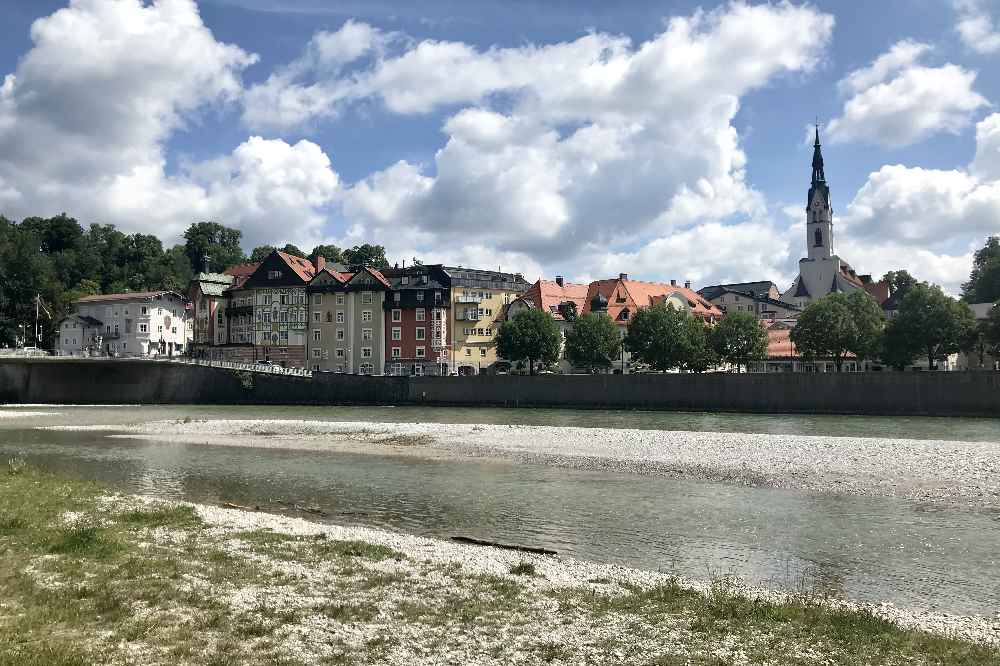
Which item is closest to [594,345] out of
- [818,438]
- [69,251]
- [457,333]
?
[457,333]

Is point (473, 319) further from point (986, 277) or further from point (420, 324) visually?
point (986, 277)

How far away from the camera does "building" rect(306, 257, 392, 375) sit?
104 meters

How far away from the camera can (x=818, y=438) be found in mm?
43062

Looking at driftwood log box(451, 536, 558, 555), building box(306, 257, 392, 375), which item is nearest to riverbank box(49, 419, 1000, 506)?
driftwood log box(451, 536, 558, 555)

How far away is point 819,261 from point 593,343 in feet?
266

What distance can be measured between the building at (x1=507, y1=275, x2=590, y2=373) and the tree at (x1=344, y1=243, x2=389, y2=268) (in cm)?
4841

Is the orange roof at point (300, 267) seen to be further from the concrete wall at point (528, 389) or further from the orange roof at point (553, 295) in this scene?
the orange roof at point (553, 295)

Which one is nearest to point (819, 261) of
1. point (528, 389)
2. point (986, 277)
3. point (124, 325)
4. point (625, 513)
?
point (986, 277)

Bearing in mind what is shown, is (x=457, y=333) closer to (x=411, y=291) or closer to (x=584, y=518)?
(x=411, y=291)

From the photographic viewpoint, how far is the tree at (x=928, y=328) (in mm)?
76000

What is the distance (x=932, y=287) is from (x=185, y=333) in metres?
101

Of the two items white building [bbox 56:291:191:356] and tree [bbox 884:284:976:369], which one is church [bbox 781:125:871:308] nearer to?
tree [bbox 884:284:976:369]

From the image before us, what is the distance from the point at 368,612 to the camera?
13.3m

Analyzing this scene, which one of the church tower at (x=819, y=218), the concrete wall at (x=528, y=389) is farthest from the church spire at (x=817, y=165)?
the concrete wall at (x=528, y=389)
